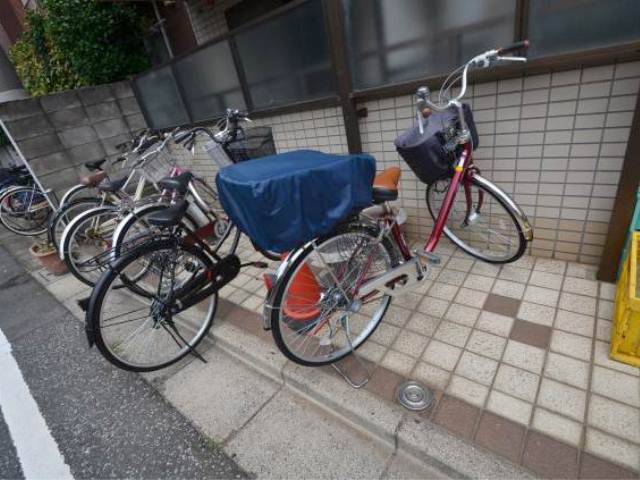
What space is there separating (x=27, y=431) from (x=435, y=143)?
356 cm

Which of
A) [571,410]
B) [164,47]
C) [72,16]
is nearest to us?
[571,410]

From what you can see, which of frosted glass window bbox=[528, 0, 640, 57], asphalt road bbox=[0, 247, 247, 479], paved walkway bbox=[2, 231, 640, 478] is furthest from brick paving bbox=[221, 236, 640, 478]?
frosted glass window bbox=[528, 0, 640, 57]

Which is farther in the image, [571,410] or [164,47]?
[164,47]

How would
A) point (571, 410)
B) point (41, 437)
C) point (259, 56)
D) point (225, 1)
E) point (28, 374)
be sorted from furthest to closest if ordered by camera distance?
1. point (225, 1)
2. point (259, 56)
3. point (28, 374)
4. point (41, 437)
5. point (571, 410)

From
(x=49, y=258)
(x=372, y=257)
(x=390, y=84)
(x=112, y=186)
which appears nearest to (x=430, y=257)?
(x=372, y=257)

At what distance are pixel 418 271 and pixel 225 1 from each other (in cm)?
494

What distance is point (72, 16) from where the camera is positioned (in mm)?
5520

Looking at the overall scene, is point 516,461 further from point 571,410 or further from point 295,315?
point 295,315

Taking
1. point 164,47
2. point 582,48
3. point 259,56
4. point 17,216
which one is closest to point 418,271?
point 582,48

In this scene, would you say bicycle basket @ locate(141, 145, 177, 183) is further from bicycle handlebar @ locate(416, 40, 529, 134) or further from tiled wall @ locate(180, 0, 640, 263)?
bicycle handlebar @ locate(416, 40, 529, 134)

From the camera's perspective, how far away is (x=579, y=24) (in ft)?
7.08

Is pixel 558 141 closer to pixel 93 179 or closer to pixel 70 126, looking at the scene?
pixel 93 179

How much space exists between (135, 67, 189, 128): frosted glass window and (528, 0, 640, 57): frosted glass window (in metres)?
4.86

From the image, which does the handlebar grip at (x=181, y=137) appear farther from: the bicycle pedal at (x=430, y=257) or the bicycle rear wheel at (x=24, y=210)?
the bicycle rear wheel at (x=24, y=210)
